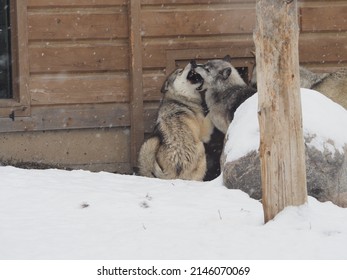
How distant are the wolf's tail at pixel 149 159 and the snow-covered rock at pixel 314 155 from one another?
1.36 m

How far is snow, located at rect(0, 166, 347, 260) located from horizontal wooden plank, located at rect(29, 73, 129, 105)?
1754mm

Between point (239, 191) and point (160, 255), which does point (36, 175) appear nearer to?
point (239, 191)

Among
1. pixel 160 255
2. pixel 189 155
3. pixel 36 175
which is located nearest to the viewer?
pixel 160 255

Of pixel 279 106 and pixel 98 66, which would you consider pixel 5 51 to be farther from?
pixel 279 106

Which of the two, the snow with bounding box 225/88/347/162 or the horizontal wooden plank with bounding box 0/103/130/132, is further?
the horizontal wooden plank with bounding box 0/103/130/132

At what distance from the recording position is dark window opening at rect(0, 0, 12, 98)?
444 inches

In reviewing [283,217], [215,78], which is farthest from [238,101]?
[283,217]

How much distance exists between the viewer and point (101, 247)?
23.2 ft

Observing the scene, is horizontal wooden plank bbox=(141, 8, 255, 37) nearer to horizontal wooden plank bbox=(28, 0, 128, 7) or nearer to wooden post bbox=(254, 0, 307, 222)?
horizontal wooden plank bbox=(28, 0, 128, 7)

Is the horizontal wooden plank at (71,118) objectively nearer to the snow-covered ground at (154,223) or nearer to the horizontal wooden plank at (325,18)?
the snow-covered ground at (154,223)

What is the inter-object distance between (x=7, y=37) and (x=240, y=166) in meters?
3.80

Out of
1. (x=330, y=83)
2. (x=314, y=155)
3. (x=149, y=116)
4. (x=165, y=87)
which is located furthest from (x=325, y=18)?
(x=314, y=155)

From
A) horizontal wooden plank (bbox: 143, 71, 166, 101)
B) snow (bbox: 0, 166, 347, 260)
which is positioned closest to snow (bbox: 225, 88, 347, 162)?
snow (bbox: 0, 166, 347, 260)

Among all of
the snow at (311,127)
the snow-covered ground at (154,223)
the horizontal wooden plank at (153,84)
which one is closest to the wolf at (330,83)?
the snow at (311,127)
